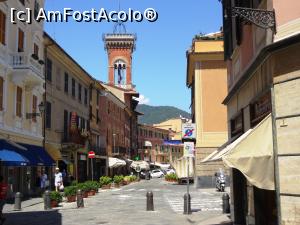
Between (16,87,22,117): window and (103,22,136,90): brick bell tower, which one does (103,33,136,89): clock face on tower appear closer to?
(103,22,136,90): brick bell tower

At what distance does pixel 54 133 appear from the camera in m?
37.6

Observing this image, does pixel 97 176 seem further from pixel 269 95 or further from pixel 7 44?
pixel 269 95

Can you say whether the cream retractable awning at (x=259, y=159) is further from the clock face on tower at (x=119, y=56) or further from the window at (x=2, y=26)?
the clock face on tower at (x=119, y=56)

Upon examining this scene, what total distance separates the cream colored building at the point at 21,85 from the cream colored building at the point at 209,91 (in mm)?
12779

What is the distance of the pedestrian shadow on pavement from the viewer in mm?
17625

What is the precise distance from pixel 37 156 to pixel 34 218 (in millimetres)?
11197

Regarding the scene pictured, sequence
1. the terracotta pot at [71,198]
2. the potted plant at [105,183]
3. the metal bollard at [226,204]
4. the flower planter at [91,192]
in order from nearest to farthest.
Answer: the metal bollard at [226,204], the terracotta pot at [71,198], the flower planter at [91,192], the potted plant at [105,183]

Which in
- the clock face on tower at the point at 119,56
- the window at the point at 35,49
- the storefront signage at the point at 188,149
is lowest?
the storefront signage at the point at 188,149

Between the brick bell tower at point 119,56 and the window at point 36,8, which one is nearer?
the window at point 36,8

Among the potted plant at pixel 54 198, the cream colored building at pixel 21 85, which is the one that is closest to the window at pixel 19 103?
the cream colored building at pixel 21 85

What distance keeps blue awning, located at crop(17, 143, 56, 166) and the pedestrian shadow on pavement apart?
6.54 meters

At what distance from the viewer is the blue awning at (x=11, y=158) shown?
2356cm

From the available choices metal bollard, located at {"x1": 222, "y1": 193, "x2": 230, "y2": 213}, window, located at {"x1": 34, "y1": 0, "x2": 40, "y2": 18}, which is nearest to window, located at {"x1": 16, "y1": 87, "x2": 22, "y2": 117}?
window, located at {"x1": 34, "y1": 0, "x2": 40, "y2": 18}

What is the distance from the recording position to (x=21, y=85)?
29344mm
